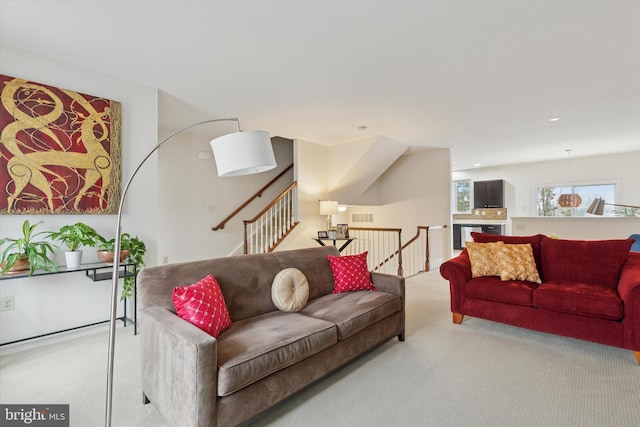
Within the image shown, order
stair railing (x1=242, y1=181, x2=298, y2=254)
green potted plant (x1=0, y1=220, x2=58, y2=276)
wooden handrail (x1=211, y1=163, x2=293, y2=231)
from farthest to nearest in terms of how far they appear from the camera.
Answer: wooden handrail (x1=211, y1=163, x2=293, y2=231)
stair railing (x1=242, y1=181, x2=298, y2=254)
green potted plant (x1=0, y1=220, x2=58, y2=276)

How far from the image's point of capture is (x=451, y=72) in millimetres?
2992

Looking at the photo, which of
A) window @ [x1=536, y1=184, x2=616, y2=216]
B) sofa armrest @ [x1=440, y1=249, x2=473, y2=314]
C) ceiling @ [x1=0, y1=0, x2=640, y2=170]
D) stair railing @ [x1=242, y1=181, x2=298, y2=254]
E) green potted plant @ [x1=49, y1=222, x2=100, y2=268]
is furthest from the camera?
→ window @ [x1=536, y1=184, x2=616, y2=216]

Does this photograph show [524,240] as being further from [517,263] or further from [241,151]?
[241,151]

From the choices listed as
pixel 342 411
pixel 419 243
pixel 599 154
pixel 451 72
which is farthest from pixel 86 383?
pixel 599 154

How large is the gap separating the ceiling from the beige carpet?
8.31 ft

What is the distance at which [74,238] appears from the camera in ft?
8.48

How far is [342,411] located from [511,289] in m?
2.01

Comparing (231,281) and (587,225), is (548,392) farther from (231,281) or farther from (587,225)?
(587,225)

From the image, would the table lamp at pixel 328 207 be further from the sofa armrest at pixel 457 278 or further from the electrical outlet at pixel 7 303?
the electrical outlet at pixel 7 303

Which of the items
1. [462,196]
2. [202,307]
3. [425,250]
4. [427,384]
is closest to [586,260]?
[427,384]

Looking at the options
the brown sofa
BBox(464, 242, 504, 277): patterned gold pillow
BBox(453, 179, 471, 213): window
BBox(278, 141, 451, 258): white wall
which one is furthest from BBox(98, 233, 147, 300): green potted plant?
BBox(453, 179, 471, 213): window

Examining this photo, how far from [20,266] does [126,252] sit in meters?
0.71

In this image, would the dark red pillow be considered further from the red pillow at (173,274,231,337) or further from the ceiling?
the red pillow at (173,274,231,337)

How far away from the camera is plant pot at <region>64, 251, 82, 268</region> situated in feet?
8.55
